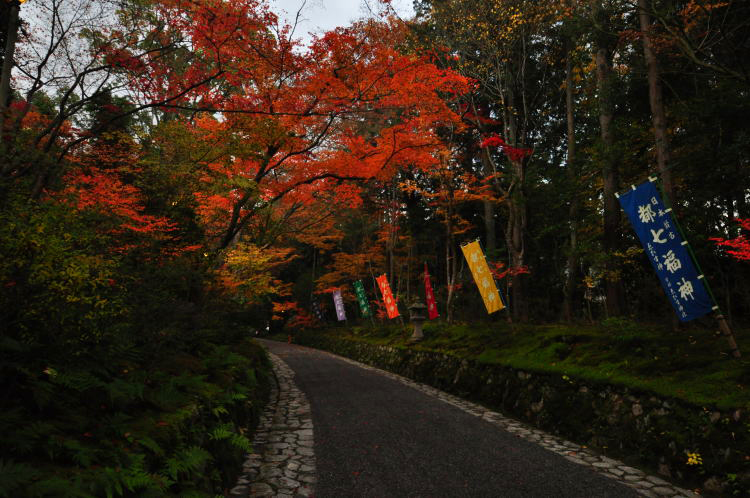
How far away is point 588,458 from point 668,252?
10.5ft

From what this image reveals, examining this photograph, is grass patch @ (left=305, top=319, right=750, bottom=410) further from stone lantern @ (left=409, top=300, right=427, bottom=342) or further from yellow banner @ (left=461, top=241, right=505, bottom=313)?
stone lantern @ (left=409, top=300, right=427, bottom=342)

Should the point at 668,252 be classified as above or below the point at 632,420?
above

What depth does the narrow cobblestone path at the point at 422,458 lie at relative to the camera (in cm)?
403

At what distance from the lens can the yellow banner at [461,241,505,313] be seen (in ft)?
33.2

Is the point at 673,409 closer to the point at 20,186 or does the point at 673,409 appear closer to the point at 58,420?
A: the point at 58,420

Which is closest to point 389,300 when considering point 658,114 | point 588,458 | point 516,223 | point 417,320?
point 417,320

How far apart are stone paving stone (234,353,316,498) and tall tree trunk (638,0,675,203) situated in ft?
25.6

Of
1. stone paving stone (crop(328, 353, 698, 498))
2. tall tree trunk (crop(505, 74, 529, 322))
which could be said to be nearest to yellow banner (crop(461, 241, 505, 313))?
tall tree trunk (crop(505, 74, 529, 322))

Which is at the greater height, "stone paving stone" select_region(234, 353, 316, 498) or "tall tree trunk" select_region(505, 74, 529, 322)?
"tall tree trunk" select_region(505, 74, 529, 322)

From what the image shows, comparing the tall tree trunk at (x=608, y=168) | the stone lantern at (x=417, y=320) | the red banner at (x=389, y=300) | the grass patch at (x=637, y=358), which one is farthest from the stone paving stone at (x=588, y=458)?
the red banner at (x=389, y=300)

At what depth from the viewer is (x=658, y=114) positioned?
789 cm

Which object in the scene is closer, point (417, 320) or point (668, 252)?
point (668, 252)

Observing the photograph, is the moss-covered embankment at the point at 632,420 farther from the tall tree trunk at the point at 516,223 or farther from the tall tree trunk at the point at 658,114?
the tall tree trunk at the point at 516,223

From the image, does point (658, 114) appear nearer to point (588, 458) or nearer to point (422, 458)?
point (588, 458)
